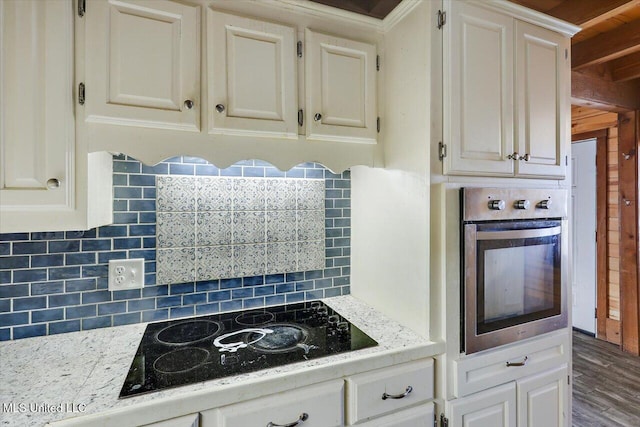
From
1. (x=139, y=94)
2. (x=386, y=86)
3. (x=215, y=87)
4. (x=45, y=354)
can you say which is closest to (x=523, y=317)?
(x=386, y=86)

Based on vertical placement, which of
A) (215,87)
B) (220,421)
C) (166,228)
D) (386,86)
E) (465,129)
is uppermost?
(386,86)

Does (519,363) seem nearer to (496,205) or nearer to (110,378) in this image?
A: (496,205)

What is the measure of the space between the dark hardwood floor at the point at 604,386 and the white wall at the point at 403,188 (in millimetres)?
1726

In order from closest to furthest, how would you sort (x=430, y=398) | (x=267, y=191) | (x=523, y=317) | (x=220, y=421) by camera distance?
(x=220, y=421) → (x=430, y=398) → (x=523, y=317) → (x=267, y=191)

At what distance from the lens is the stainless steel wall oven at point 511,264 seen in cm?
131

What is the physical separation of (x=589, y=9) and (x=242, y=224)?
84.4 inches

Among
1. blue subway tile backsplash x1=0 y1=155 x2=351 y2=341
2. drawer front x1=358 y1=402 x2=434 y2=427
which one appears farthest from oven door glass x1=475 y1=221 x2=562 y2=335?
blue subway tile backsplash x1=0 y1=155 x2=351 y2=341

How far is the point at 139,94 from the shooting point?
1.13 meters

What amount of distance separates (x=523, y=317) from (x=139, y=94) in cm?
179

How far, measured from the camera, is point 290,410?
1.03 metres

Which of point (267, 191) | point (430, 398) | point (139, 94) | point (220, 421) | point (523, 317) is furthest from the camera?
point (267, 191)

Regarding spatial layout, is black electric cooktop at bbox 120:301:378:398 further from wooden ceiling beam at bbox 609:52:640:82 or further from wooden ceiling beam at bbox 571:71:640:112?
wooden ceiling beam at bbox 609:52:640:82

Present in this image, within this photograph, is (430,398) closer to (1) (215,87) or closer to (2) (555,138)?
(2) (555,138)

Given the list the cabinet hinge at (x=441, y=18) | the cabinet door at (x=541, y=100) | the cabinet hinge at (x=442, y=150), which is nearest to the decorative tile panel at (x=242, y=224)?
the cabinet hinge at (x=442, y=150)
